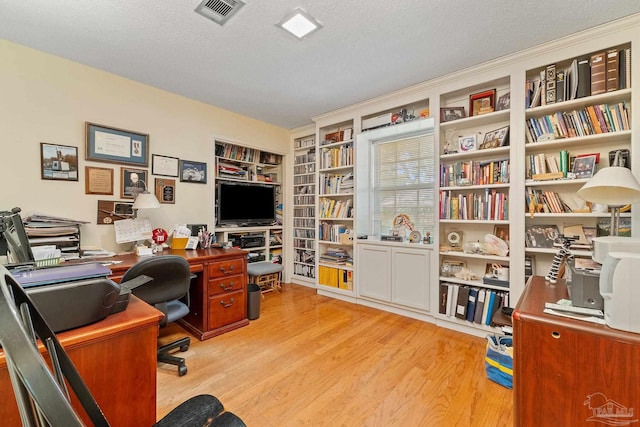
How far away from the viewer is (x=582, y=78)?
208 centimetres

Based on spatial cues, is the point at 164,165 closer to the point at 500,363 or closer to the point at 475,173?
the point at 475,173

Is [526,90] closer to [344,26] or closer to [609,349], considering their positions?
[344,26]

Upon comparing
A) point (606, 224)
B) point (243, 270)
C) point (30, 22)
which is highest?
point (30, 22)

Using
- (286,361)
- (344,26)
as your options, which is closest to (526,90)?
(344,26)

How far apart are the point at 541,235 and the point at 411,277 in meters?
1.19

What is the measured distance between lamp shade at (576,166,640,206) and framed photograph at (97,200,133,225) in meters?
3.51

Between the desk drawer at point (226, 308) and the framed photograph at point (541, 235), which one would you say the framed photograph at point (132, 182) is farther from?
the framed photograph at point (541, 235)

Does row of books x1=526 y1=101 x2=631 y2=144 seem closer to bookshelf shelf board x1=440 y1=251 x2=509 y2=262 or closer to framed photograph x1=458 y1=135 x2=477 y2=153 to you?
framed photograph x1=458 y1=135 x2=477 y2=153

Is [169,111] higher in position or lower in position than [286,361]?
higher

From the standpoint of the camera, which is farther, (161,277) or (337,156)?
Answer: (337,156)

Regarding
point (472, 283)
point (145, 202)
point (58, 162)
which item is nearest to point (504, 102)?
point (472, 283)

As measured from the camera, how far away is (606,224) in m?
2.05

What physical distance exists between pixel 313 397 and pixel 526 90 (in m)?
2.88

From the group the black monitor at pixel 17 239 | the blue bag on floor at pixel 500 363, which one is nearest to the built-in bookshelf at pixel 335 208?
the blue bag on floor at pixel 500 363
